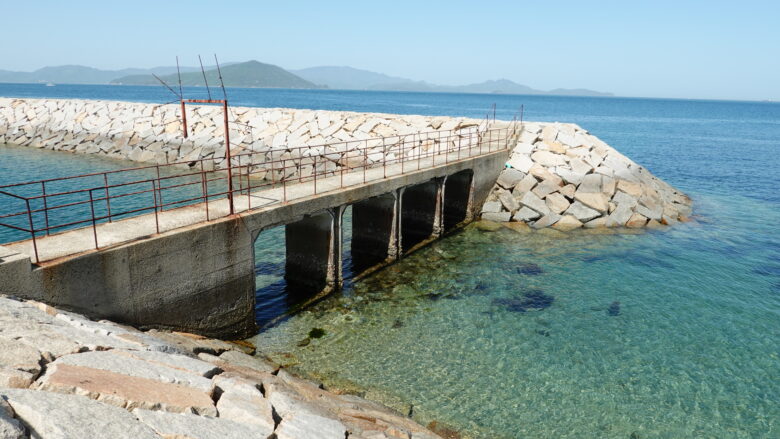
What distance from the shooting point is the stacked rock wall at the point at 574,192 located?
24484 mm

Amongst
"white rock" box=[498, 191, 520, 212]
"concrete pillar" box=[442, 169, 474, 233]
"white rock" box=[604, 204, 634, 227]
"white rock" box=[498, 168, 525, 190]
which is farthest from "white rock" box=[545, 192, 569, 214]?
"concrete pillar" box=[442, 169, 474, 233]

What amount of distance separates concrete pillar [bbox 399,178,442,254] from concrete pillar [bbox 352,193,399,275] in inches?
81.9

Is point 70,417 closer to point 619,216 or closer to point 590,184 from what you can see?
point 619,216

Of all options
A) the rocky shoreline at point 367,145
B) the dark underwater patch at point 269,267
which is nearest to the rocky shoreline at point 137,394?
the dark underwater patch at point 269,267

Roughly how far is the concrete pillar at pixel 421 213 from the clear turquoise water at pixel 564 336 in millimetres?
1185

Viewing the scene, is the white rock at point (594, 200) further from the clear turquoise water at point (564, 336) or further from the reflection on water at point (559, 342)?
the reflection on water at point (559, 342)

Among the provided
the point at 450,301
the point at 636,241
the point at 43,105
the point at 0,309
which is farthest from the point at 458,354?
the point at 43,105

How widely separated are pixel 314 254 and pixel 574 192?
1476 centimetres

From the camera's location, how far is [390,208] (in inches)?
737

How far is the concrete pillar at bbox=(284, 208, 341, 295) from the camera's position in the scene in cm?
1560

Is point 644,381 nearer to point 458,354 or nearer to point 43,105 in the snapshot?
point 458,354

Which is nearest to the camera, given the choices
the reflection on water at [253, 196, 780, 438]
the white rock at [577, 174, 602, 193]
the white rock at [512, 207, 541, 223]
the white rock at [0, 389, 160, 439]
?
the white rock at [0, 389, 160, 439]

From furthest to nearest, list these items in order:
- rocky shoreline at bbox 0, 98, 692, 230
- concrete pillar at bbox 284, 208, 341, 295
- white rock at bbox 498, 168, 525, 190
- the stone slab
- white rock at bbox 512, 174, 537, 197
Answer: white rock at bbox 498, 168, 525, 190
white rock at bbox 512, 174, 537, 197
rocky shoreline at bbox 0, 98, 692, 230
concrete pillar at bbox 284, 208, 341, 295
the stone slab

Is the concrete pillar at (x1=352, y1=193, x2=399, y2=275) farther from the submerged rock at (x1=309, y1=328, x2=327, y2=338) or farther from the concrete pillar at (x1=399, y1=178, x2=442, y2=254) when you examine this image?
the submerged rock at (x1=309, y1=328, x2=327, y2=338)
